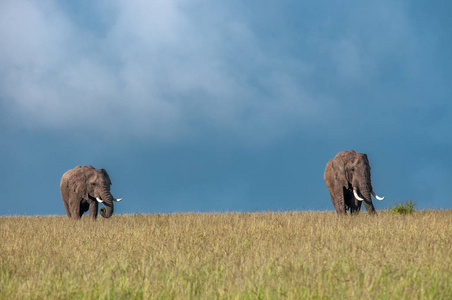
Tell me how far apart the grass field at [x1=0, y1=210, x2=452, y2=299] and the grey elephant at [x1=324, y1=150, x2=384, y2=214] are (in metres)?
4.71

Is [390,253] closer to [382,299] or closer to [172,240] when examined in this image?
[382,299]

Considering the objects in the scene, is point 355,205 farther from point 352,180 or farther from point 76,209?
point 76,209

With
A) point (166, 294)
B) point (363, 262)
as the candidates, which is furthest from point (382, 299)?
point (166, 294)

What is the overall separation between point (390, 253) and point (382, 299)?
7.30 feet

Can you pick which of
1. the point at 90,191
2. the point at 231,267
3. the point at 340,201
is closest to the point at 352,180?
the point at 340,201

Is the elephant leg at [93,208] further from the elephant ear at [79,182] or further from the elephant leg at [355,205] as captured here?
the elephant leg at [355,205]

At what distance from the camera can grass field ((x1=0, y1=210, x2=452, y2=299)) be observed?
182 inches

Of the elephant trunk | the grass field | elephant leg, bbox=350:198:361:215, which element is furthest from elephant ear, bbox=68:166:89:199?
elephant leg, bbox=350:198:361:215

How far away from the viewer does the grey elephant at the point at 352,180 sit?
14.0 m

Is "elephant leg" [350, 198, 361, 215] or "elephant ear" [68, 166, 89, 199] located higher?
"elephant ear" [68, 166, 89, 199]

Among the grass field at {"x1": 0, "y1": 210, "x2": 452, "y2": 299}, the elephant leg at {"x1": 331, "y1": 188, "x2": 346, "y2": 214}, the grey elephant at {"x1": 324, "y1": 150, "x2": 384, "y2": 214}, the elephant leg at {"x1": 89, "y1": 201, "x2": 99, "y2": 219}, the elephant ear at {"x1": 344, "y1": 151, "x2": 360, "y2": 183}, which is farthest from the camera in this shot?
A: the elephant leg at {"x1": 89, "y1": 201, "x2": 99, "y2": 219}

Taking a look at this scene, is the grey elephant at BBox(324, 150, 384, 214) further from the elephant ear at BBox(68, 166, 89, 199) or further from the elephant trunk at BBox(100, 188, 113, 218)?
the elephant ear at BBox(68, 166, 89, 199)

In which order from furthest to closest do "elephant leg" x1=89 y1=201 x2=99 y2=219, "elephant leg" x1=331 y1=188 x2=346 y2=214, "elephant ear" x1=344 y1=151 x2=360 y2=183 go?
"elephant leg" x1=89 y1=201 x2=99 y2=219, "elephant leg" x1=331 y1=188 x2=346 y2=214, "elephant ear" x1=344 y1=151 x2=360 y2=183

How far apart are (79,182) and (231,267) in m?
11.6
